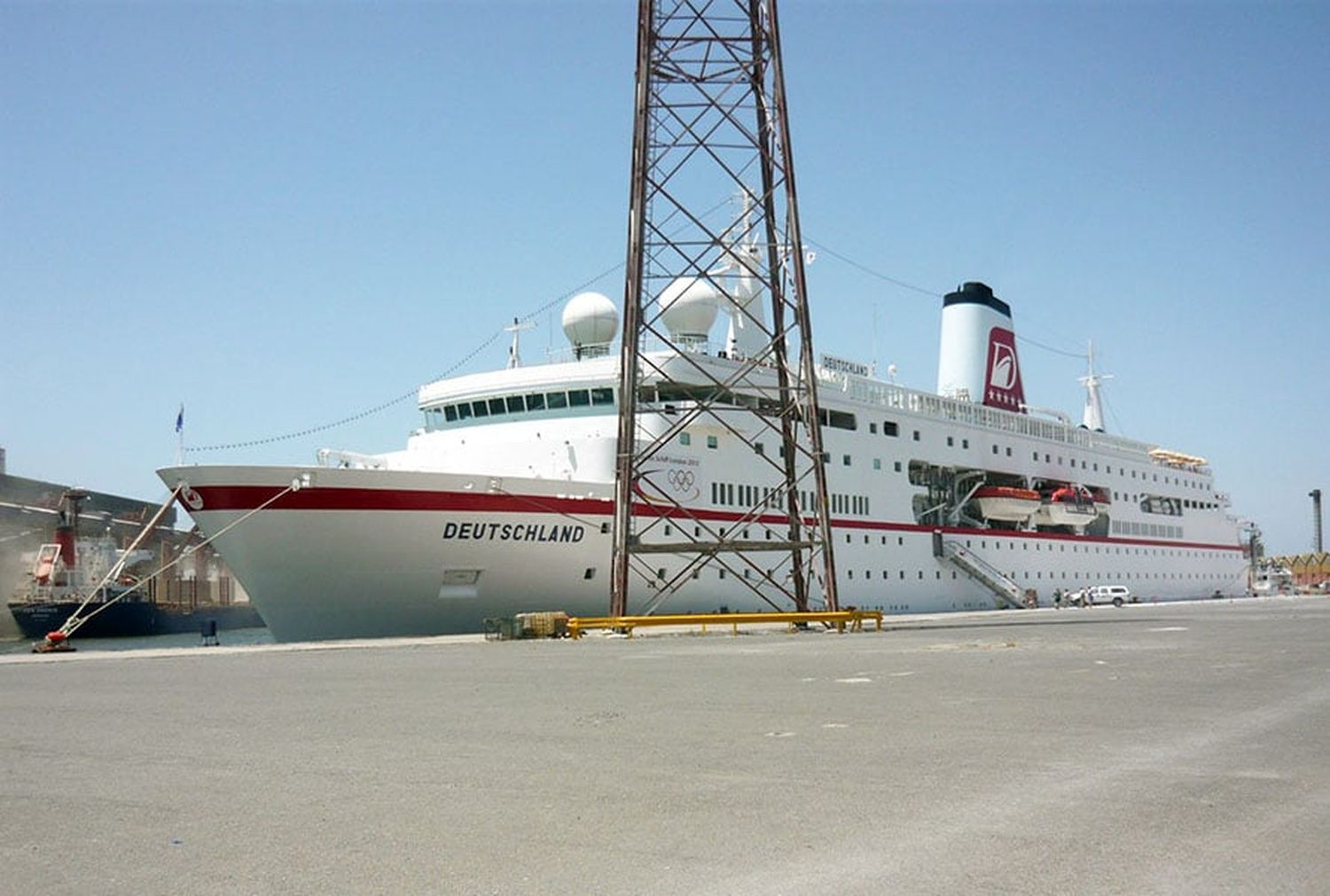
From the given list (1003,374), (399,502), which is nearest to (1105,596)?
(1003,374)

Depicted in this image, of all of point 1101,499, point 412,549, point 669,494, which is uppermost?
point 1101,499

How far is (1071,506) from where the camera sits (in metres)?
52.6

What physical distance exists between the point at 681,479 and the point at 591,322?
5.80 m

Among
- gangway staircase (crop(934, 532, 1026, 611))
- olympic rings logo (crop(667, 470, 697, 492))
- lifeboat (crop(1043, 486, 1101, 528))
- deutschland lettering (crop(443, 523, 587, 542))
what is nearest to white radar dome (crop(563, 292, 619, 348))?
olympic rings logo (crop(667, 470, 697, 492))

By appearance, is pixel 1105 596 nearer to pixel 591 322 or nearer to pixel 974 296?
pixel 974 296

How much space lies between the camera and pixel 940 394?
5044 centimetres

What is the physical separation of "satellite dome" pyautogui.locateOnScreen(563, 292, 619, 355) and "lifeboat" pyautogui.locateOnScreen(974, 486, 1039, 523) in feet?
64.6

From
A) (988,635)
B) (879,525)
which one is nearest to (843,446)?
(879,525)

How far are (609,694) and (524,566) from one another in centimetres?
1586

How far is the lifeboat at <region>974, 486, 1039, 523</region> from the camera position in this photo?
47.8 m

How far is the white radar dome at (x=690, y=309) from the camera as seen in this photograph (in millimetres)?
36062

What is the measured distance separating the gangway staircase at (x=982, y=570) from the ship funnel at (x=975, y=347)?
751 cm

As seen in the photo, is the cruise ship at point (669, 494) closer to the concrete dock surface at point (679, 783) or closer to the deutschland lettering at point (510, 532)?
the deutschland lettering at point (510, 532)

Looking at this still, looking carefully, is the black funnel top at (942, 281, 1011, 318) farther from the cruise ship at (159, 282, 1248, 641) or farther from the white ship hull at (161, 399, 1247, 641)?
the white ship hull at (161, 399, 1247, 641)
